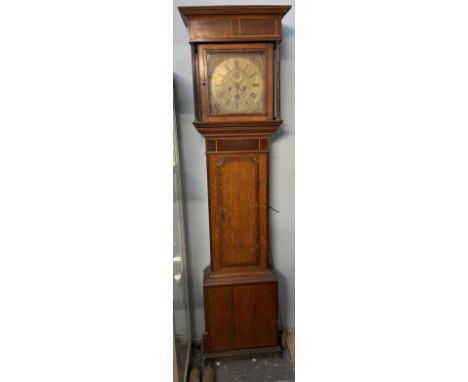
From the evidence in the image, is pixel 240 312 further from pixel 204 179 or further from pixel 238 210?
pixel 204 179

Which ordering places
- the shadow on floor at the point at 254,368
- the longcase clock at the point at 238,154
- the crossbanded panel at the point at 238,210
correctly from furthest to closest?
the shadow on floor at the point at 254,368 < the crossbanded panel at the point at 238,210 < the longcase clock at the point at 238,154

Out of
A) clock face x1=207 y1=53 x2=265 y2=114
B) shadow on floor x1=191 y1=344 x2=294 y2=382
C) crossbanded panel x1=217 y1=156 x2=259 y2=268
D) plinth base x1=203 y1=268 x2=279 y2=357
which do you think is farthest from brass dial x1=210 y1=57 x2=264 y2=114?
shadow on floor x1=191 y1=344 x2=294 y2=382

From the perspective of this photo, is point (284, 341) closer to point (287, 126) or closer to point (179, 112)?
point (287, 126)

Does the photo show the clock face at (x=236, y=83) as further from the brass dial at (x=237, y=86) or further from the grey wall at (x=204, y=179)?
the grey wall at (x=204, y=179)

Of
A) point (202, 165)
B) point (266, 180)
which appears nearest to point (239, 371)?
point (266, 180)

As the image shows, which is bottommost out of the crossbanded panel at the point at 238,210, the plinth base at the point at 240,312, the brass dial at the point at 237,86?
the plinth base at the point at 240,312

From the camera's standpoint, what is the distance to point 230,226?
4.79 feet

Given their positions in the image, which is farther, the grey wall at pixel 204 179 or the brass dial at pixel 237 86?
the grey wall at pixel 204 179

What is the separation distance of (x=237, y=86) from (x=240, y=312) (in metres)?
1.10

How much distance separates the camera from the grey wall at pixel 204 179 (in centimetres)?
159

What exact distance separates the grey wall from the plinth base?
266 millimetres

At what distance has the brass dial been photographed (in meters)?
1.34

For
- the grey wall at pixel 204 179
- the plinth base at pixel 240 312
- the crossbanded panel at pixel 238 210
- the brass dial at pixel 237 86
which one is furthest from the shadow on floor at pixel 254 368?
the brass dial at pixel 237 86

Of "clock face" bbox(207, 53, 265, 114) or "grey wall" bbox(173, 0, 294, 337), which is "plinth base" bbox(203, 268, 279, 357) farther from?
"clock face" bbox(207, 53, 265, 114)
